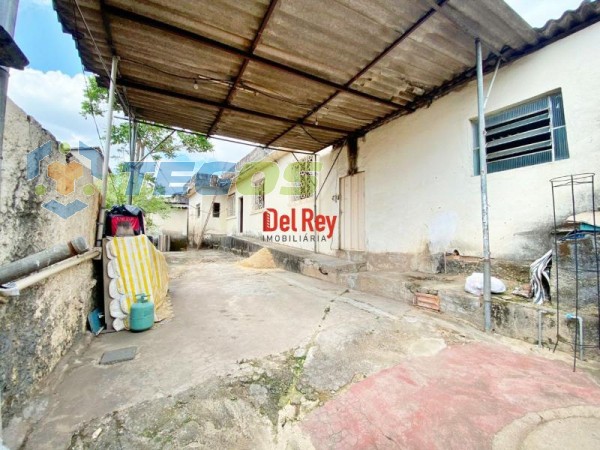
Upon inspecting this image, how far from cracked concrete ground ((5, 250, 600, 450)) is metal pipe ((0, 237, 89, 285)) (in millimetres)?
1042

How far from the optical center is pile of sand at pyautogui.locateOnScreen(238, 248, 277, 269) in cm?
757

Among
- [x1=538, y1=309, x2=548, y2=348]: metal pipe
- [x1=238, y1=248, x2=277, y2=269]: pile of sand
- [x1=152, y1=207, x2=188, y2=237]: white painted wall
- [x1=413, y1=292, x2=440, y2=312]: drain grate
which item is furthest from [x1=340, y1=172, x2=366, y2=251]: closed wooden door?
[x1=152, y1=207, x2=188, y2=237]: white painted wall

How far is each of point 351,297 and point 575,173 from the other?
3.24 metres

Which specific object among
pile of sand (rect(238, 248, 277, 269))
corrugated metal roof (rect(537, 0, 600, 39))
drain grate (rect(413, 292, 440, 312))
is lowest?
drain grate (rect(413, 292, 440, 312))

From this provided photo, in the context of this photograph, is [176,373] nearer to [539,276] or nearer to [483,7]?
[539,276]

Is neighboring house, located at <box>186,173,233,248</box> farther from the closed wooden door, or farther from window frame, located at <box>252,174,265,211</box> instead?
the closed wooden door

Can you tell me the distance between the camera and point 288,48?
3.36 meters

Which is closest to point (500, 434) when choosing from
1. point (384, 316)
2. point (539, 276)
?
point (384, 316)

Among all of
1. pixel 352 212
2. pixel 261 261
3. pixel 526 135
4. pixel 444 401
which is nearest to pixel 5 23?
pixel 444 401

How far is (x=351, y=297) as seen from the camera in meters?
4.39

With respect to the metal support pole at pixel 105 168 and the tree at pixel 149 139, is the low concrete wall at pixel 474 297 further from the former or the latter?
the tree at pixel 149 139

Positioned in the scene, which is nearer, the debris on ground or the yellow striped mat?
the yellow striped mat

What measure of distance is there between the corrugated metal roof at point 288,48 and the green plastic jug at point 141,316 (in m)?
2.97

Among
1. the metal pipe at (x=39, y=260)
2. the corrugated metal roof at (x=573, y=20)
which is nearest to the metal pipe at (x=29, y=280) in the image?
the metal pipe at (x=39, y=260)
